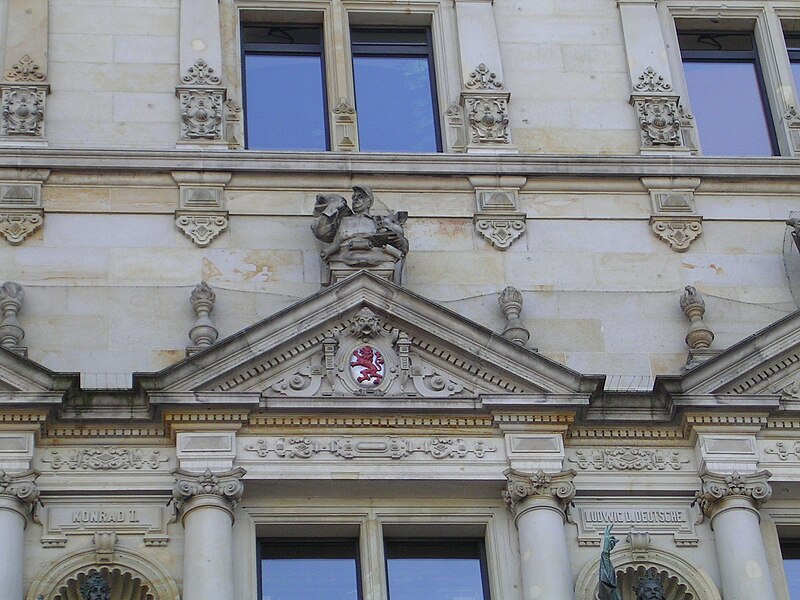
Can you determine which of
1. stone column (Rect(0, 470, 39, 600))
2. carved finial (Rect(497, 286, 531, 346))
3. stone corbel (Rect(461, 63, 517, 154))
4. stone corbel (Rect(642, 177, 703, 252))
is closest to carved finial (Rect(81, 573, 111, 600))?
stone column (Rect(0, 470, 39, 600))

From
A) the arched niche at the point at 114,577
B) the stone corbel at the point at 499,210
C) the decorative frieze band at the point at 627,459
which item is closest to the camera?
the arched niche at the point at 114,577

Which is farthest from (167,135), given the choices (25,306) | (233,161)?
(25,306)

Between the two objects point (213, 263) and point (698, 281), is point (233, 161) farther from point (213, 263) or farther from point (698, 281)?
point (698, 281)

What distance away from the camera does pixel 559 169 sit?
2267 centimetres

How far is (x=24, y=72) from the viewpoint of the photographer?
22766 millimetres

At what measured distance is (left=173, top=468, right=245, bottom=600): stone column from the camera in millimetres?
18953

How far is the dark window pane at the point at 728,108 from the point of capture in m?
23.7

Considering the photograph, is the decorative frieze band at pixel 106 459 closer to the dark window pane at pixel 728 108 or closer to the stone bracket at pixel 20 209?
the stone bracket at pixel 20 209

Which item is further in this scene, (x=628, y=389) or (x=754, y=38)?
(x=754, y=38)

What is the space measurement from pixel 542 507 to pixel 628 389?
5.62ft

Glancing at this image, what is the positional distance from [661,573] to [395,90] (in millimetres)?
6399

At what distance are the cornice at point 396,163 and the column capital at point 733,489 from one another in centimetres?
384

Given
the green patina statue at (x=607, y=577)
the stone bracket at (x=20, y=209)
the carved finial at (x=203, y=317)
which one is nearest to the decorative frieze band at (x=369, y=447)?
the carved finial at (x=203, y=317)

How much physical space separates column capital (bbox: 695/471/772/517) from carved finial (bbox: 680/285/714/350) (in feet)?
5.13
